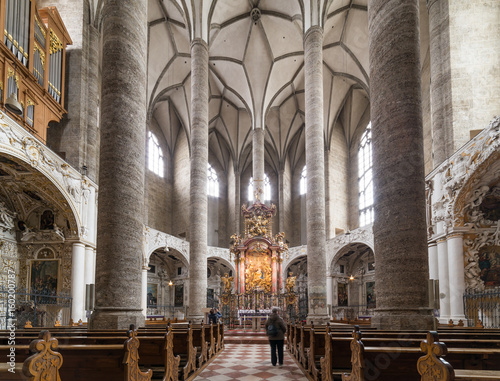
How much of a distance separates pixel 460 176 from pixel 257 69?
1859 cm

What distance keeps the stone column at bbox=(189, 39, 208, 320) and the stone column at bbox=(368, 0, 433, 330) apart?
10823 mm

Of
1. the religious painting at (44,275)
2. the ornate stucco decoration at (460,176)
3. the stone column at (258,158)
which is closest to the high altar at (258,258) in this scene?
the stone column at (258,158)

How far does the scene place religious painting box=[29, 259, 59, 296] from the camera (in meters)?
16.0

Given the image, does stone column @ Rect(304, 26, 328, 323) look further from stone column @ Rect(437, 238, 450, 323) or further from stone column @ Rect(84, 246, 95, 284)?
stone column @ Rect(84, 246, 95, 284)

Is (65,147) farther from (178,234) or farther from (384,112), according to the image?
(178,234)

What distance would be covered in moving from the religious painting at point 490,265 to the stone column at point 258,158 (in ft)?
50.0

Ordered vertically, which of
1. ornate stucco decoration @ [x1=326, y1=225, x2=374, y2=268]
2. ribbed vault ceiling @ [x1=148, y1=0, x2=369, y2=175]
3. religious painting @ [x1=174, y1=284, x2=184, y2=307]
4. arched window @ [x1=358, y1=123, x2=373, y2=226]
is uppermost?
ribbed vault ceiling @ [x1=148, y1=0, x2=369, y2=175]

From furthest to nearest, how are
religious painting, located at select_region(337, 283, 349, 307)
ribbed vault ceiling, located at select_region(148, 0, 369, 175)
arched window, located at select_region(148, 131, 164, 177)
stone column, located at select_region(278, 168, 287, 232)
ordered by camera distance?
stone column, located at select_region(278, 168, 287, 232), arched window, located at select_region(148, 131, 164, 177), religious painting, located at select_region(337, 283, 349, 307), ribbed vault ceiling, located at select_region(148, 0, 369, 175)

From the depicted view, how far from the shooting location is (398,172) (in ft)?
23.1

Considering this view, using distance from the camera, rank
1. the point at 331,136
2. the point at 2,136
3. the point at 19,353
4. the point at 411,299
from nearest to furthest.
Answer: the point at 19,353 → the point at 411,299 → the point at 2,136 → the point at 331,136

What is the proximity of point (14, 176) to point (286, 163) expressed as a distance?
25643 mm

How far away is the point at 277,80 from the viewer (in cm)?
2950

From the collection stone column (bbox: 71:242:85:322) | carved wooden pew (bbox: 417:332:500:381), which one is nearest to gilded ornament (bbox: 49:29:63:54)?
stone column (bbox: 71:242:85:322)

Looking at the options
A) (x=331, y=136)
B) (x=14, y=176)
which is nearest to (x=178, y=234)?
(x=331, y=136)
